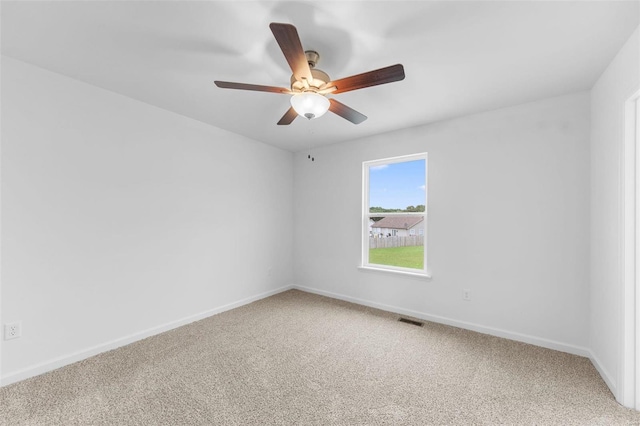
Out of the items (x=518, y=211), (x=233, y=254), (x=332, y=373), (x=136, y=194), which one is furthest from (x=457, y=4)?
(x=233, y=254)

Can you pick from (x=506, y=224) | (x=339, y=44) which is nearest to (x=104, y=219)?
(x=339, y=44)

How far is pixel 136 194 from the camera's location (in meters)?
2.63

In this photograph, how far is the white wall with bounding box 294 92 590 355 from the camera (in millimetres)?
2395

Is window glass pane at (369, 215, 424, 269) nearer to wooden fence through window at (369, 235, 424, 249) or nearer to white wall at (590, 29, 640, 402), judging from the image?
wooden fence through window at (369, 235, 424, 249)

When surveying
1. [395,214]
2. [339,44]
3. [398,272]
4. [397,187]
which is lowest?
[398,272]

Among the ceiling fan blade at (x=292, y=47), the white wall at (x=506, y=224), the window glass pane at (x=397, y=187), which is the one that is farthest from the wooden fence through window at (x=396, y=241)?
the ceiling fan blade at (x=292, y=47)

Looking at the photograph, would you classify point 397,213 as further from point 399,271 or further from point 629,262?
point 629,262

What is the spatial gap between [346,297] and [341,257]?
1.91 ft

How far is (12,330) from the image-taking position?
1.94 meters

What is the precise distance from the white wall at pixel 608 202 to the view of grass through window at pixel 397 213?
1.50 meters

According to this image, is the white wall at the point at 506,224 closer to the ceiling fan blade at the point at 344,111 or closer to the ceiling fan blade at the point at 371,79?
the ceiling fan blade at the point at 344,111

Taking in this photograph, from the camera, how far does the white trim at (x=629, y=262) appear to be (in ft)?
5.61

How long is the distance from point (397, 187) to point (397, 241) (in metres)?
0.75

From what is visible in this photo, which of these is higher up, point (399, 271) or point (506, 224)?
point (506, 224)
